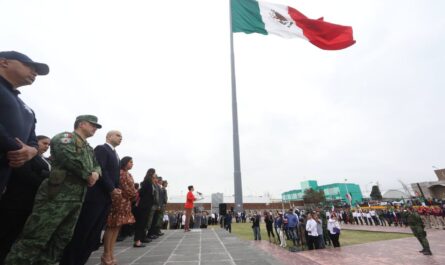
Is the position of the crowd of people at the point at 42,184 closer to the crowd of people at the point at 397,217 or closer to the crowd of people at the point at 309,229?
the crowd of people at the point at 309,229

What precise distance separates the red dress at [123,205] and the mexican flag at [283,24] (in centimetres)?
1238

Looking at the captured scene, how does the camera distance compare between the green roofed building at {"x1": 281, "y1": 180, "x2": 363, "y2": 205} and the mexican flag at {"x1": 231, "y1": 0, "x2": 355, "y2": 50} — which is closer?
the mexican flag at {"x1": 231, "y1": 0, "x2": 355, "y2": 50}

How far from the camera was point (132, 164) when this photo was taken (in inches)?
170

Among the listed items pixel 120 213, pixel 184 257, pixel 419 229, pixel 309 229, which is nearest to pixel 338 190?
pixel 309 229

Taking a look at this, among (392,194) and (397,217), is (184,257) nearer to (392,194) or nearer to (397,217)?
(397,217)

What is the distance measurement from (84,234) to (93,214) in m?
0.21

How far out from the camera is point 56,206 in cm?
205

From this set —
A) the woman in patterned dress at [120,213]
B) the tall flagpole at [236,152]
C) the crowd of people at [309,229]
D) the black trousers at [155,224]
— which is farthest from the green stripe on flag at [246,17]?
the woman in patterned dress at [120,213]

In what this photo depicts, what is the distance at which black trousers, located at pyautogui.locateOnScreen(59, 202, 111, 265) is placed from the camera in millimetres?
2551

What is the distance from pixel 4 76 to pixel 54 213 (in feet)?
3.66

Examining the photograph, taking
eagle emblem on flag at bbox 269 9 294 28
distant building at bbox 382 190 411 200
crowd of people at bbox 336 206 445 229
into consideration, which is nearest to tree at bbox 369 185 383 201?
distant building at bbox 382 190 411 200

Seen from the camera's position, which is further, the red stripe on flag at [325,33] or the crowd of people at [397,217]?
the crowd of people at [397,217]

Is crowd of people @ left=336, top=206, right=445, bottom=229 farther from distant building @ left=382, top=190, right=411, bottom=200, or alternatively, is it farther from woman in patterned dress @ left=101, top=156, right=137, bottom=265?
distant building @ left=382, top=190, right=411, bottom=200

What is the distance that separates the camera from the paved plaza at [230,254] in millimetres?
3666
